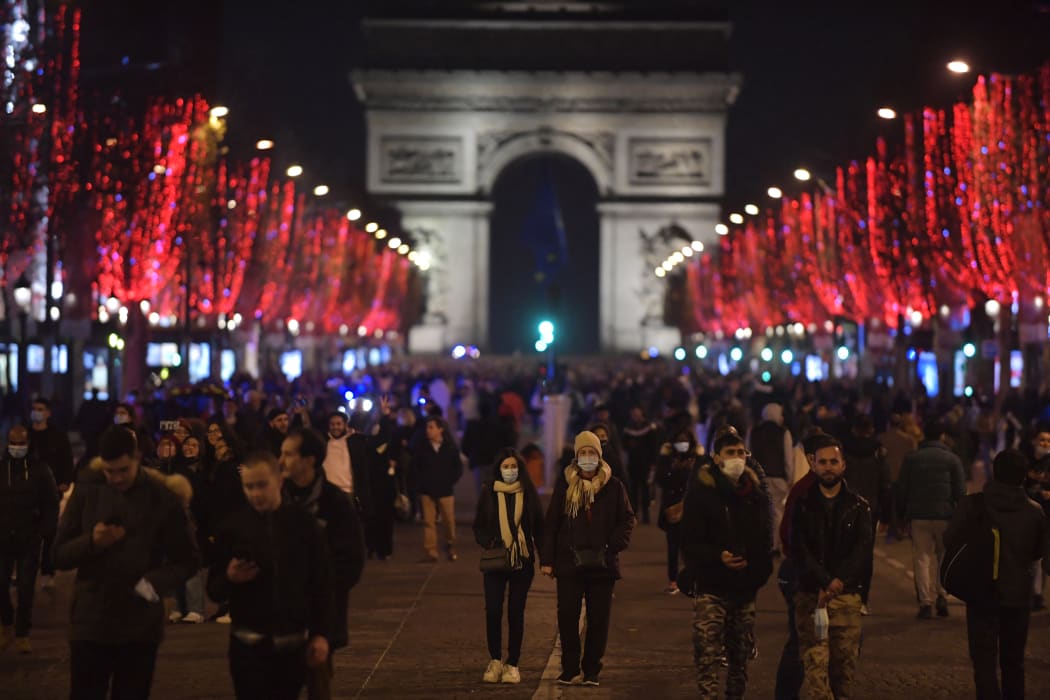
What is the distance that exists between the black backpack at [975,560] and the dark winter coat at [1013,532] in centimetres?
2

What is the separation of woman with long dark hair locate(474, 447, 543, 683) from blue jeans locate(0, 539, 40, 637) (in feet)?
10.9

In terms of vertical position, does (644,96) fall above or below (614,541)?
above

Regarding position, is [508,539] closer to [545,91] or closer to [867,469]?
[867,469]

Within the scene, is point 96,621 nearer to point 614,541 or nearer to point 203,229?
point 614,541

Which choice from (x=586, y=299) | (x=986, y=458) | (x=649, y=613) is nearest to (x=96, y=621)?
(x=649, y=613)

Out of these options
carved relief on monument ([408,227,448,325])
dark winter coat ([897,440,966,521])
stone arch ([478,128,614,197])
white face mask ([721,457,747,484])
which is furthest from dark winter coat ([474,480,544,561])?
stone arch ([478,128,614,197])

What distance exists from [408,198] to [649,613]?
83640 millimetres

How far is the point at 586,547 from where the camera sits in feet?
44.9

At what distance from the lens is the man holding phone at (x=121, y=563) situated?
969 cm

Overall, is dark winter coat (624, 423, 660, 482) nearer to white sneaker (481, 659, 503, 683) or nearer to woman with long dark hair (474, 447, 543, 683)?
woman with long dark hair (474, 447, 543, 683)

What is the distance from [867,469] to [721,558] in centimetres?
678

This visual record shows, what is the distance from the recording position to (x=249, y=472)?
9062mm

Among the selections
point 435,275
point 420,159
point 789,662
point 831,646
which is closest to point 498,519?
point 789,662

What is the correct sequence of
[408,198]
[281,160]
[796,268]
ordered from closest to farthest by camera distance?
[796,268] < [281,160] < [408,198]
